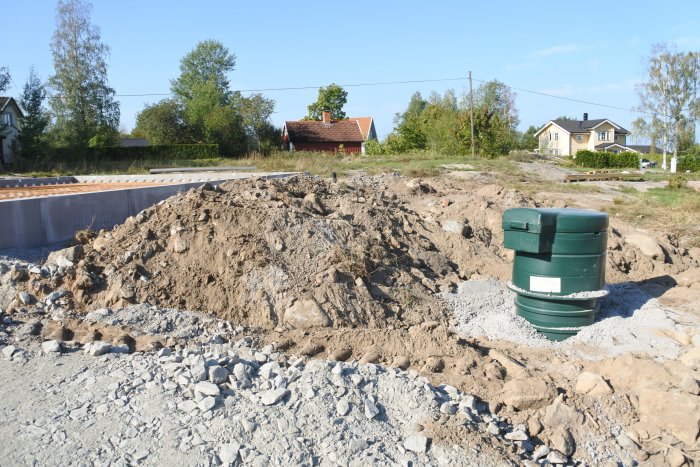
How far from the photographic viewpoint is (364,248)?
6348 mm

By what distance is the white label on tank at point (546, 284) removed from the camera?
5.34 m

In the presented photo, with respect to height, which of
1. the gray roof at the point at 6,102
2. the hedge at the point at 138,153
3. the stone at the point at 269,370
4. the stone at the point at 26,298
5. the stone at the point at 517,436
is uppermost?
the gray roof at the point at 6,102

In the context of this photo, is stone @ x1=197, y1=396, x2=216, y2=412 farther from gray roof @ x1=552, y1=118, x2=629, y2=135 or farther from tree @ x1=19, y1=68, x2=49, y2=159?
gray roof @ x1=552, y1=118, x2=629, y2=135

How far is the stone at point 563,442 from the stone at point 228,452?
1968mm

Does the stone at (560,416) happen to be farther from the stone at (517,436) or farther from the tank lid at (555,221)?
the tank lid at (555,221)

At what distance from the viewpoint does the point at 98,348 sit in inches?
166

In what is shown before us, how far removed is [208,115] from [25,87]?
10.9 meters

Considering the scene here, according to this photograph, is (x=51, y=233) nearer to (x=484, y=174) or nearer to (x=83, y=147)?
(x=484, y=174)

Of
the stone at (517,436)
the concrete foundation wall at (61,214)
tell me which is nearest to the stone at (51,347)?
the concrete foundation wall at (61,214)

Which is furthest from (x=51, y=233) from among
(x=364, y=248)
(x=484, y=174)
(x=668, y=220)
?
(x=484, y=174)

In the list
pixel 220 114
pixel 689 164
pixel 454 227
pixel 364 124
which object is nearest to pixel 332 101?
pixel 364 124

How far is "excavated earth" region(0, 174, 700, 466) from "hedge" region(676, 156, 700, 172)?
134 ft

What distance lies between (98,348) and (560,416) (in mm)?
3200

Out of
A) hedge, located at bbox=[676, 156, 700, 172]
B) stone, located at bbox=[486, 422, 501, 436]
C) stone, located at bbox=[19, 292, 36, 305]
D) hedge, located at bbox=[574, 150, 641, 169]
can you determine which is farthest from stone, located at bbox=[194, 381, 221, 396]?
hedge, located at bbox=[676, 156, 700, 172]
